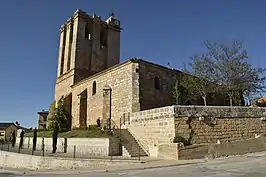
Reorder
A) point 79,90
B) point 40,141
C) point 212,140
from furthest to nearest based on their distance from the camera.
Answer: point 79,90 < point 40,141 < point 212,140

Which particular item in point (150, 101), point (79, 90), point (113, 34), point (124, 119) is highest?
point (113, 34)

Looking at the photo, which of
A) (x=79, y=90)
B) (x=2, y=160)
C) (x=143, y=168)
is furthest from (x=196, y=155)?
(x=79, y=90)

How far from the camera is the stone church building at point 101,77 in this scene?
2638cm

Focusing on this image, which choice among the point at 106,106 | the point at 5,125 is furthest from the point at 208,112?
the point at 5,125

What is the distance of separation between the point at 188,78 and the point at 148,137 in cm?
1080

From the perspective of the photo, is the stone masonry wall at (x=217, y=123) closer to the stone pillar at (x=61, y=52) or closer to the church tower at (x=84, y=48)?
the church tower at (x=84, y=48)

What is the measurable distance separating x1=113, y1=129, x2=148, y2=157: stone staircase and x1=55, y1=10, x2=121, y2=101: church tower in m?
18.9

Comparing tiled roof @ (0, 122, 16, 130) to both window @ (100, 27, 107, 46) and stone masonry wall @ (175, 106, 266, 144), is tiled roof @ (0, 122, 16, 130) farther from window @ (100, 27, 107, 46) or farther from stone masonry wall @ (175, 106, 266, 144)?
stone masonry wall @ (175, 106, 266, 144)

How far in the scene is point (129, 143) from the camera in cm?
2025

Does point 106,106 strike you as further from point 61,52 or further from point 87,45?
point 61,52

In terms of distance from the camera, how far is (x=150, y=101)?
26453mm

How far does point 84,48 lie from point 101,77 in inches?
496

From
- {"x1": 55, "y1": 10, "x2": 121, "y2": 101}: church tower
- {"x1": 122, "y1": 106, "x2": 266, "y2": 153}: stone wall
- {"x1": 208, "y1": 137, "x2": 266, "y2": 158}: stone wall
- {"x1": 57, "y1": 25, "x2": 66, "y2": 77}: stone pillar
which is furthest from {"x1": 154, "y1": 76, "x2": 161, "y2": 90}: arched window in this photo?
{"x1": 57, "y1": 25, "x2": 66, "y2": 77}: stone pillar

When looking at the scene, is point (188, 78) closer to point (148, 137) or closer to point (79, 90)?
point (148, 137)
